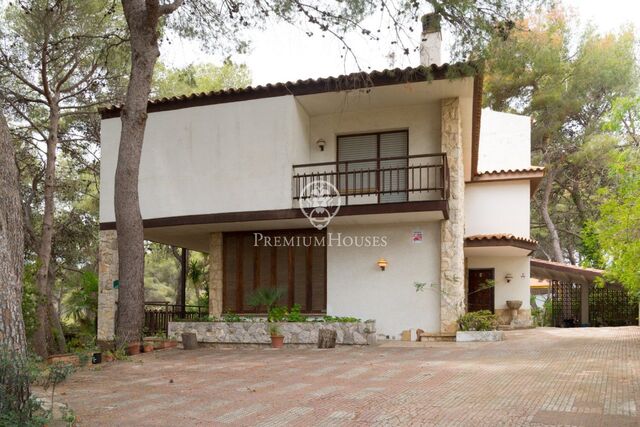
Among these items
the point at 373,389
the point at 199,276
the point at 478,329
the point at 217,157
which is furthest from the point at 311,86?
the point at 199,276

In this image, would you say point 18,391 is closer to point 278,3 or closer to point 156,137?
point 278,3

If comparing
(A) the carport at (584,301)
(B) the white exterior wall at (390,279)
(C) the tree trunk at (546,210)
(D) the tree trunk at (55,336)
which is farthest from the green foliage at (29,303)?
(C) the tree trunk at (546,210)

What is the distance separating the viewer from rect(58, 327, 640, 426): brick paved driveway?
216 inches

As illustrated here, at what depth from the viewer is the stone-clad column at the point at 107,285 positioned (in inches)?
581

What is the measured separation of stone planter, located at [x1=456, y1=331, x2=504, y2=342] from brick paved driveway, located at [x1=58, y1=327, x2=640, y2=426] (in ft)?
5.36

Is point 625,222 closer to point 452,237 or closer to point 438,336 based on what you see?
point 452,237

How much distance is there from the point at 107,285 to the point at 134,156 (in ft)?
15.0

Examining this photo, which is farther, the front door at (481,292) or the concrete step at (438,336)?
the front door at (481,292)

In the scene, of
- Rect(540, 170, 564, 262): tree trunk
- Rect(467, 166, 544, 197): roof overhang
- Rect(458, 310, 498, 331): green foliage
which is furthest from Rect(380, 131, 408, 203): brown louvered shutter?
Rect(540, 170, 564, 262): tree trunk

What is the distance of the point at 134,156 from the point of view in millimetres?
11625

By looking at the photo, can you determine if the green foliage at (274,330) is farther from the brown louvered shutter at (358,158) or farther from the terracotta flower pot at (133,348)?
the brown louvered shutter at (358,158)

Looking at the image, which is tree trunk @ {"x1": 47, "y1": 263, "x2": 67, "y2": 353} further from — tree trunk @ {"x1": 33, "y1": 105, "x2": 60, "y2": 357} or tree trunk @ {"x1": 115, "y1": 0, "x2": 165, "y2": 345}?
tree trunk @ {"x1": 115, "y1": 0, "x2": 165, "y2": 345}

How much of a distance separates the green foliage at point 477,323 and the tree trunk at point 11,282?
9.37 m

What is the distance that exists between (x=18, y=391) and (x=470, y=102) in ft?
35.8
